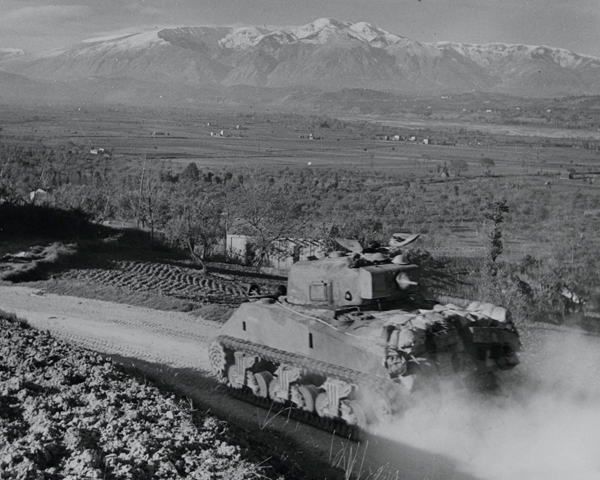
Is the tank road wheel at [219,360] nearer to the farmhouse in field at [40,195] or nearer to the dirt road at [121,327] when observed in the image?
the dirt road at [121,327]

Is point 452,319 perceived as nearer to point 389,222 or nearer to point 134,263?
point 134,263

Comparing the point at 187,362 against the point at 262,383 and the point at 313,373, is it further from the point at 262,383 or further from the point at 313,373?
the point at 313,373

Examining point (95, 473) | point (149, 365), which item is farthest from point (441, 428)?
point (149, 365)

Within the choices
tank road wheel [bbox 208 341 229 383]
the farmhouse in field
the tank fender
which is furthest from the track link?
the farmhouse in field

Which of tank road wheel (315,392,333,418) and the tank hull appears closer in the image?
the tank hull

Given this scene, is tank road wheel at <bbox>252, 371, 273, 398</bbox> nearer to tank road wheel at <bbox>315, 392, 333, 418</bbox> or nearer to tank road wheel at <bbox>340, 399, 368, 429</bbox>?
tank road wheel at <bbox>315, 392, 333, 418</bbox>

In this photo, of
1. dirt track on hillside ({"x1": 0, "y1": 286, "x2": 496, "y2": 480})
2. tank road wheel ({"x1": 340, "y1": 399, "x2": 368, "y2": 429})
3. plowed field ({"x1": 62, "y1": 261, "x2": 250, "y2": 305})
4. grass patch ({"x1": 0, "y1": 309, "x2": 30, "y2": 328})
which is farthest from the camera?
plowed field ({"x1": 62, "y1": 261, "x2": 250, "y2": 305})
